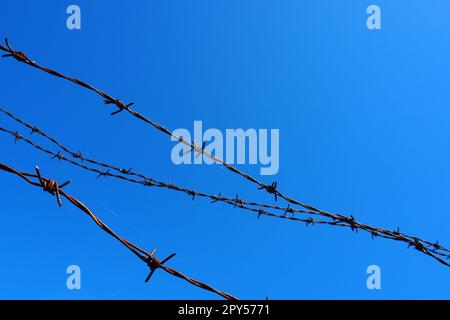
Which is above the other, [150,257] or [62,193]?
[62,193]

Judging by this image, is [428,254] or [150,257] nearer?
[150,257]
